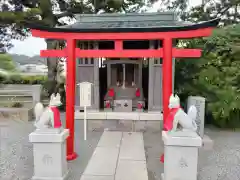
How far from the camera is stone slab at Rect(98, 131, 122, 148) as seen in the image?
527 centimetres

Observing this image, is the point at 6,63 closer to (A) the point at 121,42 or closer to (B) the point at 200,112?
(A) the point at 121,42

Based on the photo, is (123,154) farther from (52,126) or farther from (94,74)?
(94,74)

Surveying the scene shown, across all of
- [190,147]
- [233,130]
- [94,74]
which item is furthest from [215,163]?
[94,74]

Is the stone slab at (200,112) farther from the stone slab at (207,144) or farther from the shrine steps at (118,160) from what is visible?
the shrine steps at (118,160)

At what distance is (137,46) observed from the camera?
719 cm

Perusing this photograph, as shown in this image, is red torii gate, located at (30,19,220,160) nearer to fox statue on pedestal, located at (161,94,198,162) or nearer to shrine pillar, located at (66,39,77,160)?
shrine pillar, located at (66,39,77,160)

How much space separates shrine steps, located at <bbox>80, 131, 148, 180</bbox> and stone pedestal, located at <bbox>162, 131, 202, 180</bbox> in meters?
0.52

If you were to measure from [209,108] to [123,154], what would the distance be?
3570mm

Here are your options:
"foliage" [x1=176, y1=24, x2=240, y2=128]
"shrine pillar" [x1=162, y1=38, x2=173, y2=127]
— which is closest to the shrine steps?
"shrine pillar" [x1=162, y1=38, x2=173, y2=127]

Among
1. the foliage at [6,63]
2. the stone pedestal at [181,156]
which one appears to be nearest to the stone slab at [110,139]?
the stone pedestal at [181,156]

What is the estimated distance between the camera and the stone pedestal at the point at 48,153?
3.51m

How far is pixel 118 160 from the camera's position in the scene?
4.31 meters

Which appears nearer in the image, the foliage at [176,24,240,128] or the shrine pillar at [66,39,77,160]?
the shrine pillar at [66,39,77,160]

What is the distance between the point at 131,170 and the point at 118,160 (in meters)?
0.49
